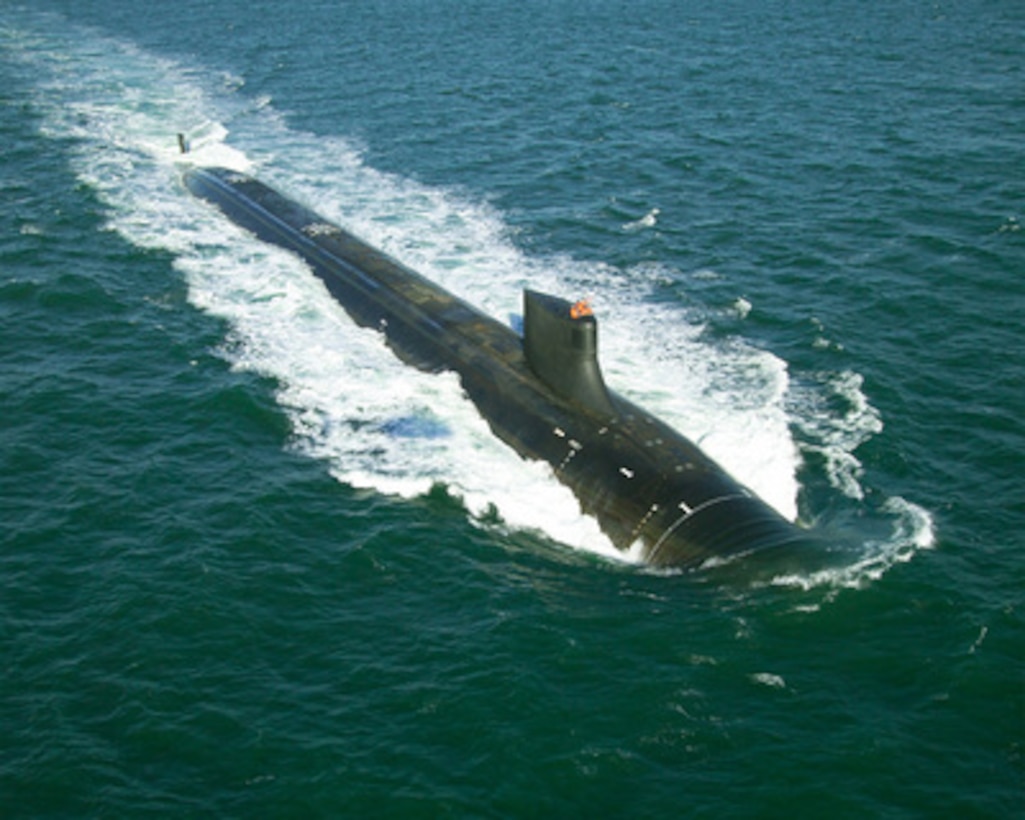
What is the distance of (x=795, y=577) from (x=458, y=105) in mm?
51410

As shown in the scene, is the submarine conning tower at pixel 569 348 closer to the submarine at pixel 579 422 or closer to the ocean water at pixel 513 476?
the submarine at pixel 579 422

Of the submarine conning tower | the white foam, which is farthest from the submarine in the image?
the white foam

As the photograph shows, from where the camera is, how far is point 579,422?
3008 centimetres

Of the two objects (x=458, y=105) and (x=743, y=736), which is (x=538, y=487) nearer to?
(x=743, y=736)

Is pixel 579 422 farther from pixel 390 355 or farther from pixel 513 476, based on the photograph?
pixel 390 355

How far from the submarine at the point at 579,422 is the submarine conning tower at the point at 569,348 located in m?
0.03

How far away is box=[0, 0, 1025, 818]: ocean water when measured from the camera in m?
20.4

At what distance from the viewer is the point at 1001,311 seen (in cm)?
3809

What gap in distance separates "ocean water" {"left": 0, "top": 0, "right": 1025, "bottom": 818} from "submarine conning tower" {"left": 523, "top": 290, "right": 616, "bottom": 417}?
313 cm

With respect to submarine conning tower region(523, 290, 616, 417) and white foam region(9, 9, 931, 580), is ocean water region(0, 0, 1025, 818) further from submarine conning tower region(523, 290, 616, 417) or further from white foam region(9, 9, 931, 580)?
submarine conning tower region(523, 290, 616, 417)

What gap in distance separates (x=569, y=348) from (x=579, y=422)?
7.39 feet

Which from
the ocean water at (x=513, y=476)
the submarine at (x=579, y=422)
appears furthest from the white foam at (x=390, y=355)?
the submarine at (x=579, y=422)

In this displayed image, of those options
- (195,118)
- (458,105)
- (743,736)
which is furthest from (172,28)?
(743,736)

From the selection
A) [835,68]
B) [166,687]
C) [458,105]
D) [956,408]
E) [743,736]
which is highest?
[835,68]
